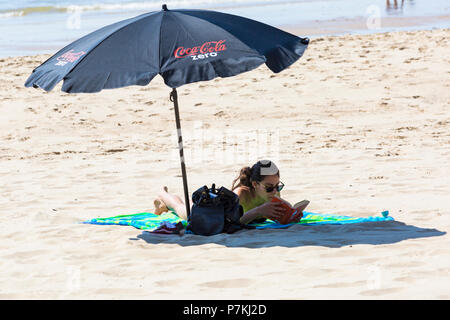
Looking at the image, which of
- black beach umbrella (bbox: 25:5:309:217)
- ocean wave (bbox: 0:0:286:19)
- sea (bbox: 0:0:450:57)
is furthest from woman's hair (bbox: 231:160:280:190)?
ocean wave (bbox: 0:0:286:19)

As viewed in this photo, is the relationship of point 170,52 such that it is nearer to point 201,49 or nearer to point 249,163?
point 201,49

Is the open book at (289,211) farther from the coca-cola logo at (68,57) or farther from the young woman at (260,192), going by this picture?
the coca-cola logo at (68,57)

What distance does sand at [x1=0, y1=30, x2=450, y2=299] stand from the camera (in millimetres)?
4586

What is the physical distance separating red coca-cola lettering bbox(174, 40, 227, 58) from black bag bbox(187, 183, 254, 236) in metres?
1.11

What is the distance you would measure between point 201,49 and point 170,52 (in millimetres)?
224

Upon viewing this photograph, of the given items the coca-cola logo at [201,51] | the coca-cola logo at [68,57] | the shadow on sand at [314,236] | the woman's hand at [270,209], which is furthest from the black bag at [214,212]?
the coca-cola logo at [68,57]

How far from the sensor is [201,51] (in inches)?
199

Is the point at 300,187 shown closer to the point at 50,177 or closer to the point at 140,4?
the point at 50,177

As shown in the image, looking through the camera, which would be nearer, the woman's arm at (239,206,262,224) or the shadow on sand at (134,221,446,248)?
the shadow on sand at (134,221,446,248)

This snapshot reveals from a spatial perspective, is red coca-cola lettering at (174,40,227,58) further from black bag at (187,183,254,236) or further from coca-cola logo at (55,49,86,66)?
black bag at (187,183,254,236)

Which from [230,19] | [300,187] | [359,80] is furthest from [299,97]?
[230,19]

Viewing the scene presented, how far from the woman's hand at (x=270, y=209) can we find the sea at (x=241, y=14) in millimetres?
12468

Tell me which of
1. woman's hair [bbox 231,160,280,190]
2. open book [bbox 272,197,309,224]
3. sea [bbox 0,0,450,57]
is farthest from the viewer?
sea [bbox 0,0,450,57]
